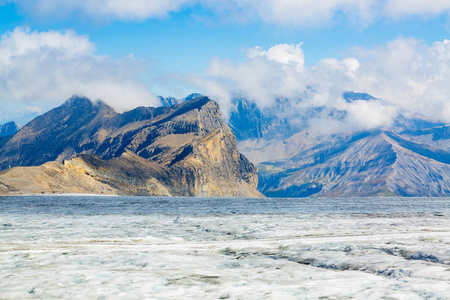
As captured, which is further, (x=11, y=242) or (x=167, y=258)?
(x=11, y=242)

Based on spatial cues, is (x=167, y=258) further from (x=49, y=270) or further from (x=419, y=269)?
(x=419, y=269)

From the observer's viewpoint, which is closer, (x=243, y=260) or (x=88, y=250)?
(x=243, y=260)

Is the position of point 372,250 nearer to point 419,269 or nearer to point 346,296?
point 419,269

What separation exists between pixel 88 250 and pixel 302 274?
13263mm

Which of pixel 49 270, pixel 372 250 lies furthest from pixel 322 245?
pixel 49 270

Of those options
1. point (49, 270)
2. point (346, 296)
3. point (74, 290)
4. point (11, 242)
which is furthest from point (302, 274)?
point (11, 242)

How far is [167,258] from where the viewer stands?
924 inches

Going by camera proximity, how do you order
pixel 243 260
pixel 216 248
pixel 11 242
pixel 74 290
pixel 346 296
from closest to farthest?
pixel 346 296, pixel 74 290, pixel 243 260, pixel 216 248, pixel 11 242

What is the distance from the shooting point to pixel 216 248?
2794 centimetres

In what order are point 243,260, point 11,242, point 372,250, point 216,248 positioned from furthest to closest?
1. point 11,242
2. point 216,248
3. point 372,250
4. point 243,260

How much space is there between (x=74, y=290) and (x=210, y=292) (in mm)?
4762

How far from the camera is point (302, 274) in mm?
19234

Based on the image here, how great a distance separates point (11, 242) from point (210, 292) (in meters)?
20.6

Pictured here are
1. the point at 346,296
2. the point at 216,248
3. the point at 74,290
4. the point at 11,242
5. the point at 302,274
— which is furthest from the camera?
the point at 11,242
